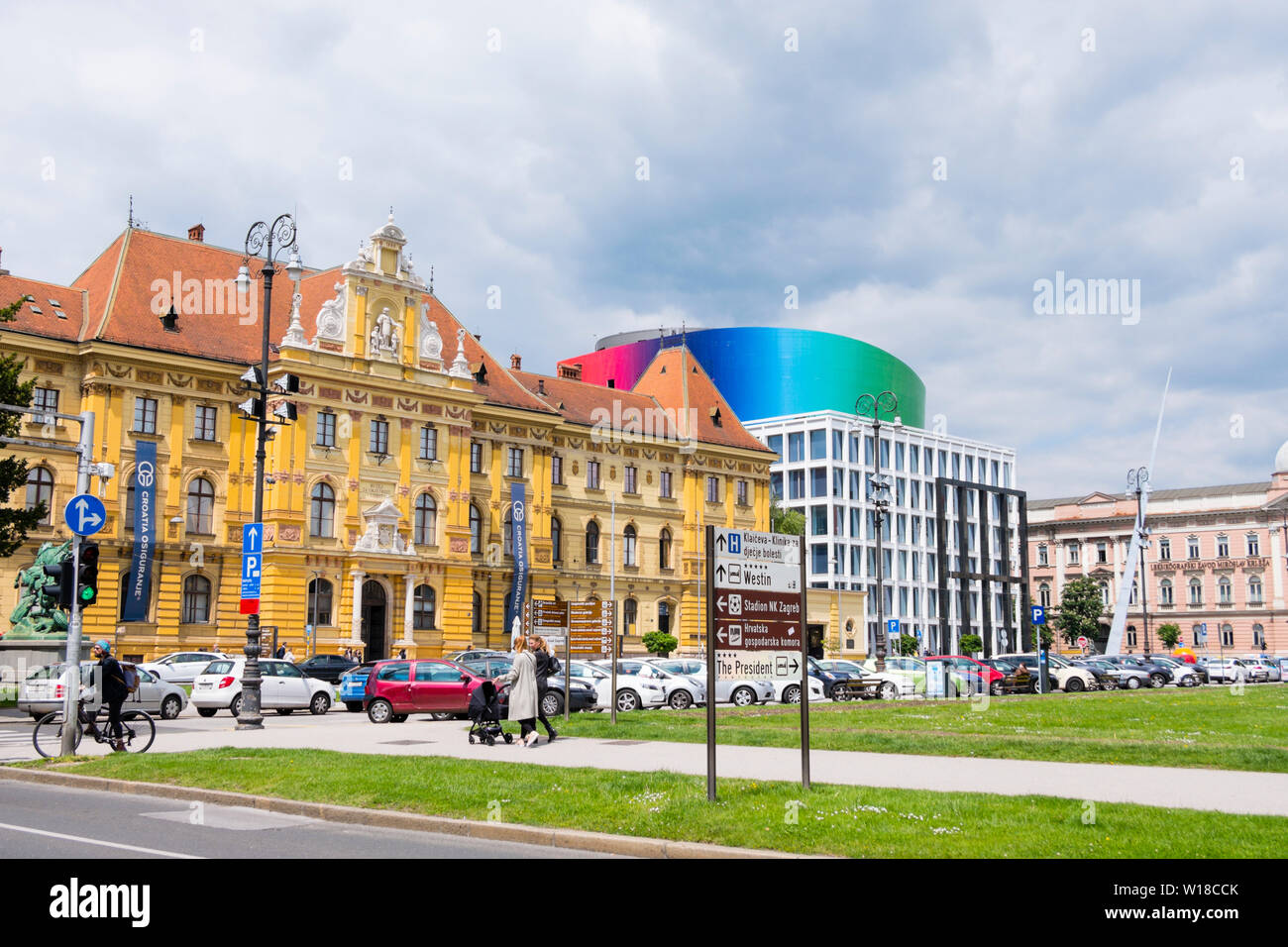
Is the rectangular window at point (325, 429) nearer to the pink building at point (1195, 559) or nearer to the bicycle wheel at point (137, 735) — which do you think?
the bicycle wheel at point (137, 735)

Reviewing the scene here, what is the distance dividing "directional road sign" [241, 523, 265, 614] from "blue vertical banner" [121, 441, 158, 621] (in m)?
21.5

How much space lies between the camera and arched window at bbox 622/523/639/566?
223ft

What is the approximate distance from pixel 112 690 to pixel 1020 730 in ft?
55.2

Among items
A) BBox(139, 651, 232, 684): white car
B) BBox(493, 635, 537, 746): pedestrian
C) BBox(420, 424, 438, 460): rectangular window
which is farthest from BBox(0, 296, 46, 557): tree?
BBox(420, 424, 438, 460): rectangular window

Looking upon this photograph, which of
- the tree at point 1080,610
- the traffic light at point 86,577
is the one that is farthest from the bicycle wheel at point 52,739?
the tree at point 1080,610

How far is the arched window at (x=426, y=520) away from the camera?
58.0m

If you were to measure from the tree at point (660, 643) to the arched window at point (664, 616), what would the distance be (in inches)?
168

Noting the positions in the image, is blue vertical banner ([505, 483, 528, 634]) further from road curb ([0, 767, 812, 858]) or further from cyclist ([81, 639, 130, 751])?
road curb ([0, 767, 812, 858])

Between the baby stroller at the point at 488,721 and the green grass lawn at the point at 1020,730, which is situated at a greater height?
the baby stroller at the point at 488,721

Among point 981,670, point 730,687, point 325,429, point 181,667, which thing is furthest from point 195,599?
point 981,670
